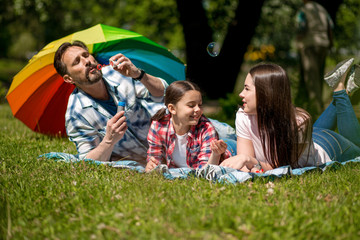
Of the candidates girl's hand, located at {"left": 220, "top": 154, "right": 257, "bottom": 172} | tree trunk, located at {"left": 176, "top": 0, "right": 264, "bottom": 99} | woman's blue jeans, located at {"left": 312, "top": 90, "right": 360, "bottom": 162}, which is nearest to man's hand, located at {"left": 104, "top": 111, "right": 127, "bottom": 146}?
A: girl's hand, located at {"left": 220, "top": 154, "right": 257, "bottom": 172}

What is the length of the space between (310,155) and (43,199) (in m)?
2.31

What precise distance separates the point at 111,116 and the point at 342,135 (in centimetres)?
240

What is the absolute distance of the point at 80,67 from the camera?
378 centimetres

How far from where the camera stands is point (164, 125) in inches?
144

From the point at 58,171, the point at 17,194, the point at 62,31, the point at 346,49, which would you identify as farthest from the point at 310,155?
the point at 62,31

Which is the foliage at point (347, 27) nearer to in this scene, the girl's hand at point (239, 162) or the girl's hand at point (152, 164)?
the girl's hand at point (239, 162)

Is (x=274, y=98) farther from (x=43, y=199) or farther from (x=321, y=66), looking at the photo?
(x=321, y=66)

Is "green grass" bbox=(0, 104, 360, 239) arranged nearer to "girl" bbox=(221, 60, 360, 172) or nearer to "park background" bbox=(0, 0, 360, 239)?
"park background" bbox=(0, 0, 360, 239)

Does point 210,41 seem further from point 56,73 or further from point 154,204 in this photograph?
point 154,204

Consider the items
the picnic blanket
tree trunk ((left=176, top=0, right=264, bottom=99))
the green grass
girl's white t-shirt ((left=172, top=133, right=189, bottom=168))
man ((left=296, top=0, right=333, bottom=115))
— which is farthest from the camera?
tree trunk ((left=176, top=0, right=264, bottom=99))

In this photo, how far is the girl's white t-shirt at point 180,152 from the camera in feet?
11.9

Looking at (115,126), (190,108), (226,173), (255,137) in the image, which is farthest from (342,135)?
(115,126)

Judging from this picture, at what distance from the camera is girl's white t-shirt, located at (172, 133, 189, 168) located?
361 cm

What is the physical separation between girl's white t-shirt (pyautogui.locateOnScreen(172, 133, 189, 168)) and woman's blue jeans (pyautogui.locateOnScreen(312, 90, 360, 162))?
4.27 feet
